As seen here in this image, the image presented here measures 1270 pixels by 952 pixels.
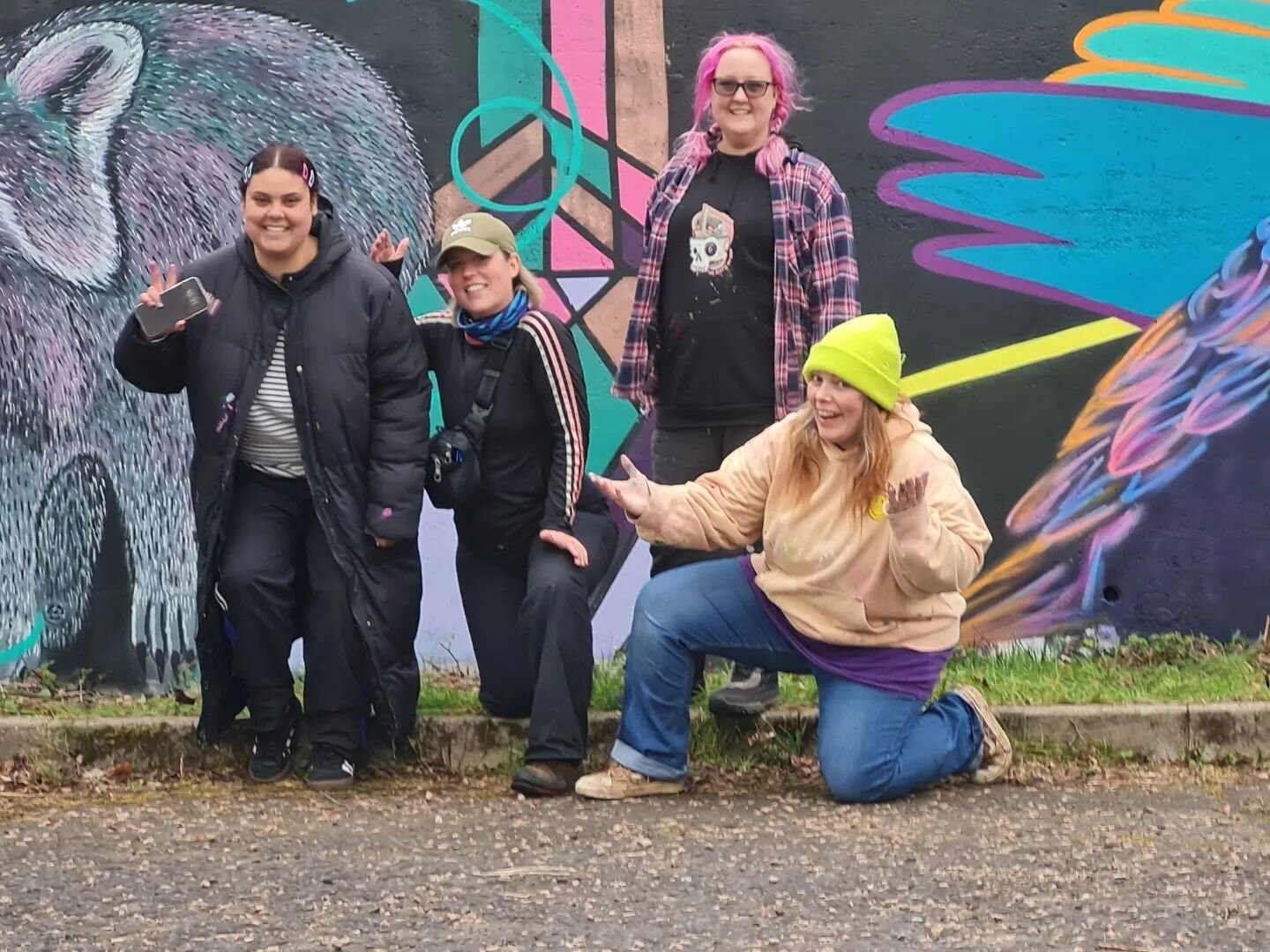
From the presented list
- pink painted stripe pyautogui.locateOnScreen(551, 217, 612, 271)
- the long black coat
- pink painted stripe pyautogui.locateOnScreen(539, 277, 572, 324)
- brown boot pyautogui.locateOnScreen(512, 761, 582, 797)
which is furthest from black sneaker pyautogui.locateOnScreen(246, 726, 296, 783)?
pink painted stripe pyautogui.locateOnScreen(551, 217, 612, 271)

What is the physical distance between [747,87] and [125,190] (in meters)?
2.43

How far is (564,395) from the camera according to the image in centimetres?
491

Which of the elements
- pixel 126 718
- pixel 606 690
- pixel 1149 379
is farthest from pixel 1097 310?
pixel 126 718

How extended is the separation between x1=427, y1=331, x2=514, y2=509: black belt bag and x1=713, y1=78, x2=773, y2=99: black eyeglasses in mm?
907

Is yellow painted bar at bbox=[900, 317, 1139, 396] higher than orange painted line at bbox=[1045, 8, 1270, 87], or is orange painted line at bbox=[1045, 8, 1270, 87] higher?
orange painted line at bbox=[1045, 8, 1270, 87]

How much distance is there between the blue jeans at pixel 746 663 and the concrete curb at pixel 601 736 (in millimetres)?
369

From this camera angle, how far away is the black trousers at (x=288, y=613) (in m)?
4.82

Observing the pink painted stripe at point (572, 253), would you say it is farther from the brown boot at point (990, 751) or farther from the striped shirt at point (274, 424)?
the brown boot at point (990, 751)

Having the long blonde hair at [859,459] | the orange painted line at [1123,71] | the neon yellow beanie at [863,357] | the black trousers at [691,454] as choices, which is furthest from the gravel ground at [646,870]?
the orange painted line at [1123,71]

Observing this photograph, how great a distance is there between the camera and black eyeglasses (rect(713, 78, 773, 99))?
4949 millimetres

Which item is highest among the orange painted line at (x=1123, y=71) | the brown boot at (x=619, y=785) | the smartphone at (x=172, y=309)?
the orange painted line at (x=1123, y=71)

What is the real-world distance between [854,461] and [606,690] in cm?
128

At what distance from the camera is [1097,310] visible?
613cm

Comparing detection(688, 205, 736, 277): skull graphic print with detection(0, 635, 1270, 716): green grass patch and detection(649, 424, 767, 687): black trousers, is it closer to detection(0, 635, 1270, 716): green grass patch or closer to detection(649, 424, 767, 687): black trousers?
detection(649, 424, 767, 687): black trousers
